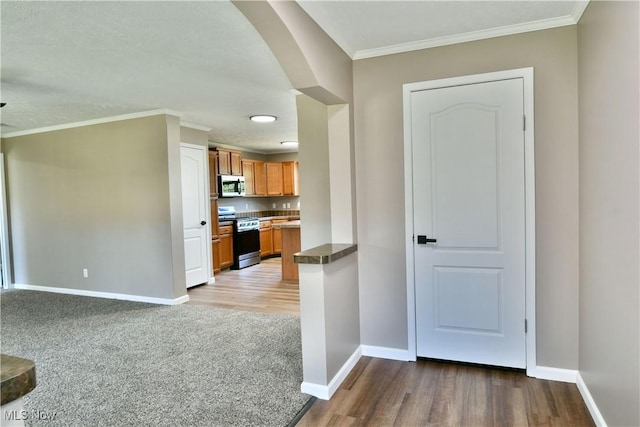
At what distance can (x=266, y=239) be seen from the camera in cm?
810

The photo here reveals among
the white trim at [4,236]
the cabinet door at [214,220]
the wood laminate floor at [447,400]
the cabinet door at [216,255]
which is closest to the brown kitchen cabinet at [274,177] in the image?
the cabinet door at [214,220]

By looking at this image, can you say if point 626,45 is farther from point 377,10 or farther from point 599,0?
point 377,10

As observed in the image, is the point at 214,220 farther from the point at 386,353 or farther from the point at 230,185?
the point at 386,353

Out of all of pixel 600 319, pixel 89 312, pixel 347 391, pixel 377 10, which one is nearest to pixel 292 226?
pixel 89 312

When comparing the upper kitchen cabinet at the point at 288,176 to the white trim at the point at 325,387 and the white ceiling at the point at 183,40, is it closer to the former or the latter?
the white ceiling at the point at 183,40

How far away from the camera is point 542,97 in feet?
8.20

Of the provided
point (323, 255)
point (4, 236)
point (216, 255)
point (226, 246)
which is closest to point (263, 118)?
point (216, 255)

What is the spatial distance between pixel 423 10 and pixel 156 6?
5.06 feet

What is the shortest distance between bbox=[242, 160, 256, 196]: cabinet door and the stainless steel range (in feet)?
2.64

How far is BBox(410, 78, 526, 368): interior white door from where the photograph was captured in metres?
2.59

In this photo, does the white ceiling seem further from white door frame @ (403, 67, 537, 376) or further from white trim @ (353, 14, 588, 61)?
white door frame @ (403, 67, 537, 376)

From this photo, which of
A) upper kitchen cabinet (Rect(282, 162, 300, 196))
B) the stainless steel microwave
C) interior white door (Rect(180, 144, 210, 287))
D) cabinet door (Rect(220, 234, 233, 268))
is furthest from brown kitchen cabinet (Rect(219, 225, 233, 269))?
upper kitchen cabinet (Rect(282, 162, 300, 196))

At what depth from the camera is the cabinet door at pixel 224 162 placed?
6.80 metres

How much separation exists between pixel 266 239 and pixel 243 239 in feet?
3.44
